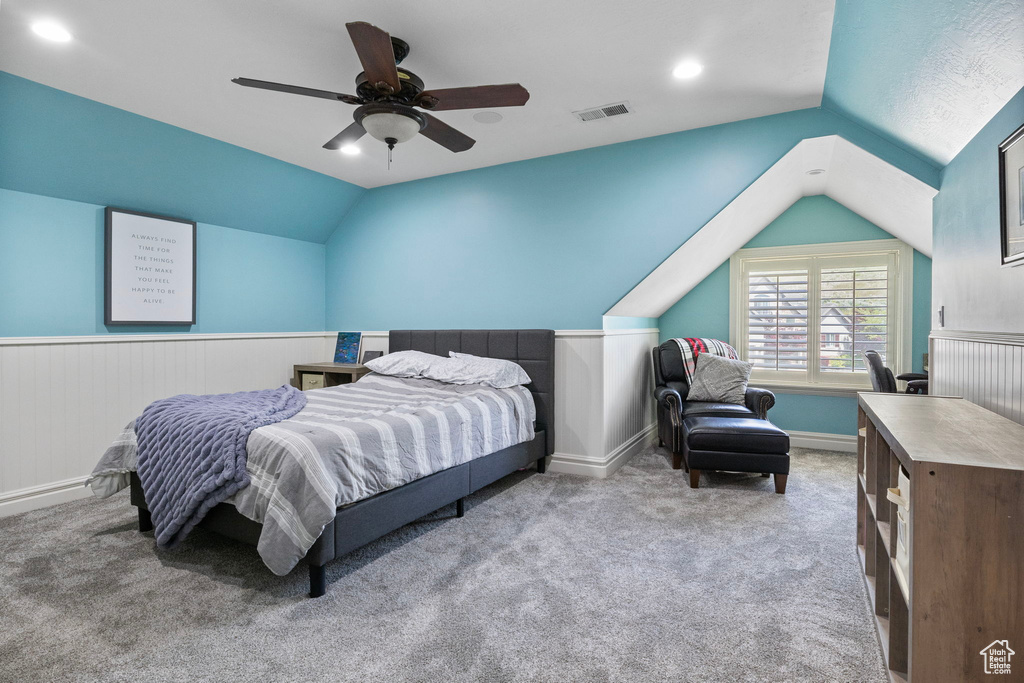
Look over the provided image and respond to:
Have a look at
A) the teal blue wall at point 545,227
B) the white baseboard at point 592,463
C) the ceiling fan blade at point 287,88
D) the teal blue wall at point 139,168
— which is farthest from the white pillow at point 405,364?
the ceiling fan blade at point 287,88

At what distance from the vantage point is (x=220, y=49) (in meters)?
2.44

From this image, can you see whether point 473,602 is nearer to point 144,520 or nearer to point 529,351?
point 144,520

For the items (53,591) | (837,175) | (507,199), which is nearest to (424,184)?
(507,199)

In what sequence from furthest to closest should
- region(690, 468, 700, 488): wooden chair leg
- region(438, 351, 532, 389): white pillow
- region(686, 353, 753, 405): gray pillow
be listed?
region(686, 353, 753, 405): gray pillow, region(438, 351, 532, 389): white pillow, region(690, 468, 700, 488): wooden chair leg

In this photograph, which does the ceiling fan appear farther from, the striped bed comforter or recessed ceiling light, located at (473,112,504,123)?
the striped bed comforter

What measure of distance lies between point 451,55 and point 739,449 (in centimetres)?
286

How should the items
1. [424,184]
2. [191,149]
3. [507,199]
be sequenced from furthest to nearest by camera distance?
[424,184] → [507,199] → [191,149]

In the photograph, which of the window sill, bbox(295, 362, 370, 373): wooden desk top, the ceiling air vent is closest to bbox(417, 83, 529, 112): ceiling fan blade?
the ceiling air vent

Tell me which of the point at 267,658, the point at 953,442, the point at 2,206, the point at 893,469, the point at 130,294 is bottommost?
the point at 267,658

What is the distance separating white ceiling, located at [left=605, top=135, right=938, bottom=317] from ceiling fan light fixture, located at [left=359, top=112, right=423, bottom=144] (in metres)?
2.03

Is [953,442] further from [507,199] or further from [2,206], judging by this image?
[2,206]

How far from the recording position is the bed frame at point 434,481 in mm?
2197

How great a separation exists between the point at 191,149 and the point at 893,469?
13.9 ft

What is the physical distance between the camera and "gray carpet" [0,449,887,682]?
170 cm
